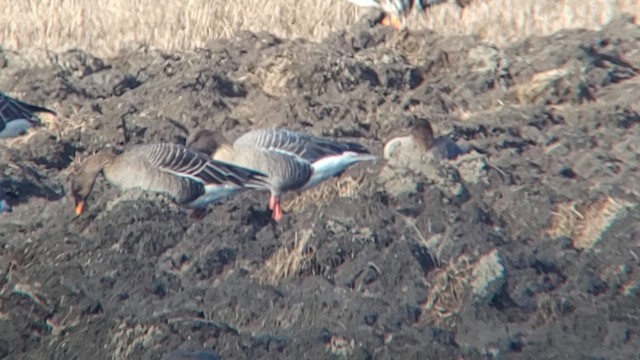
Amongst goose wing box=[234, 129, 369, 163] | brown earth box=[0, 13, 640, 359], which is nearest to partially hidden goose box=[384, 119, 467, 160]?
brown earth box=[0, 13, 640, 359]

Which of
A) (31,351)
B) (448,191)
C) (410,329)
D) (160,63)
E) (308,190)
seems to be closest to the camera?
(31,351)

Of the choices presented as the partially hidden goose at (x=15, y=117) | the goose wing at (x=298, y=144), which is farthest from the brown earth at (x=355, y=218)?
the goose wing at (x=298, y=144)

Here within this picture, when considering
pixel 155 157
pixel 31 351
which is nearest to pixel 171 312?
pixel 31 351

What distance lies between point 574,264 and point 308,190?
8.11 feet

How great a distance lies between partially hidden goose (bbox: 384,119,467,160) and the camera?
9680 mm

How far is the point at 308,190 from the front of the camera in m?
10.0

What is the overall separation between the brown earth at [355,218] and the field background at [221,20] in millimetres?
534

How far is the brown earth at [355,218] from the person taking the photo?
722 centimetres

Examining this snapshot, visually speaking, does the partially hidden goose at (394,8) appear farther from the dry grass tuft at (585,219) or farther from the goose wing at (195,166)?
the dry grass tuft at (585,219)

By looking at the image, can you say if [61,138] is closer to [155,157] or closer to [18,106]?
[18,106]

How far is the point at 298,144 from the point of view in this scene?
9.65 meters

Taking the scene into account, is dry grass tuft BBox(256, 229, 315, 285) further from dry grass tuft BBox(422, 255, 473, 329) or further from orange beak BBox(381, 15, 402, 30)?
orange beak BBox(381, 15, 402, 30)

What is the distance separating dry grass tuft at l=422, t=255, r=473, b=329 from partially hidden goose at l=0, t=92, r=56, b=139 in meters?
3.75

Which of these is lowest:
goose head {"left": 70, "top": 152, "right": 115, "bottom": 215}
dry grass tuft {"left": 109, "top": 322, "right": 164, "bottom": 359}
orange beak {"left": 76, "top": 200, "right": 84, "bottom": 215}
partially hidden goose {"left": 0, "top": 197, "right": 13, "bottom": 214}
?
partially hidden goose {"left": 0, "top": 197, "right": 13, "bottom": 214}
